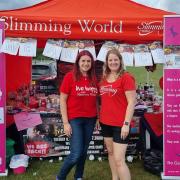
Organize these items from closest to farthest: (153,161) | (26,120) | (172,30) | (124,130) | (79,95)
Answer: (124,130)
(79,95)
(172,30)
(153,161)
(26,120)

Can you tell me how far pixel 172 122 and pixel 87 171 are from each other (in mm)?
1352

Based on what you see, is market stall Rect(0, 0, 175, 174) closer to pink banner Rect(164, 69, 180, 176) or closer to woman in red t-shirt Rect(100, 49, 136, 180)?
pink banner Rect(164, 69, 180, 176)

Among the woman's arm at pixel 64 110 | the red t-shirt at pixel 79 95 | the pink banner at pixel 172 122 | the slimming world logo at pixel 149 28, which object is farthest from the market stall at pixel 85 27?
the woman's arm at pixel 64 110

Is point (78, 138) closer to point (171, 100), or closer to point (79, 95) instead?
point (79, 95)

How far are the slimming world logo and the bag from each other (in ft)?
5.58

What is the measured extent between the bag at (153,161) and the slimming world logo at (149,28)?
5.58 ft

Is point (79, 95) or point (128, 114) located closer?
point (128, 114)

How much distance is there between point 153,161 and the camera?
501 centimetres

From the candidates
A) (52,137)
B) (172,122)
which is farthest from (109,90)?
Answer: (52,137)

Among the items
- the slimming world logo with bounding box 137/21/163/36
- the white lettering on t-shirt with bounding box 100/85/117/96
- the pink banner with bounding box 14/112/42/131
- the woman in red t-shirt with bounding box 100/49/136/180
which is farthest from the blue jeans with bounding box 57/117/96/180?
the pink banner with bounding box 14/112/42/131

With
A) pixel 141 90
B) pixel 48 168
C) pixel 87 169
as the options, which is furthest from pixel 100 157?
pixel 141 90

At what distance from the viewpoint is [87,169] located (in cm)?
509

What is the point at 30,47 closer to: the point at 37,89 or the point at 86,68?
the point at 86,68

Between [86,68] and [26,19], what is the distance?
130 centimetres
